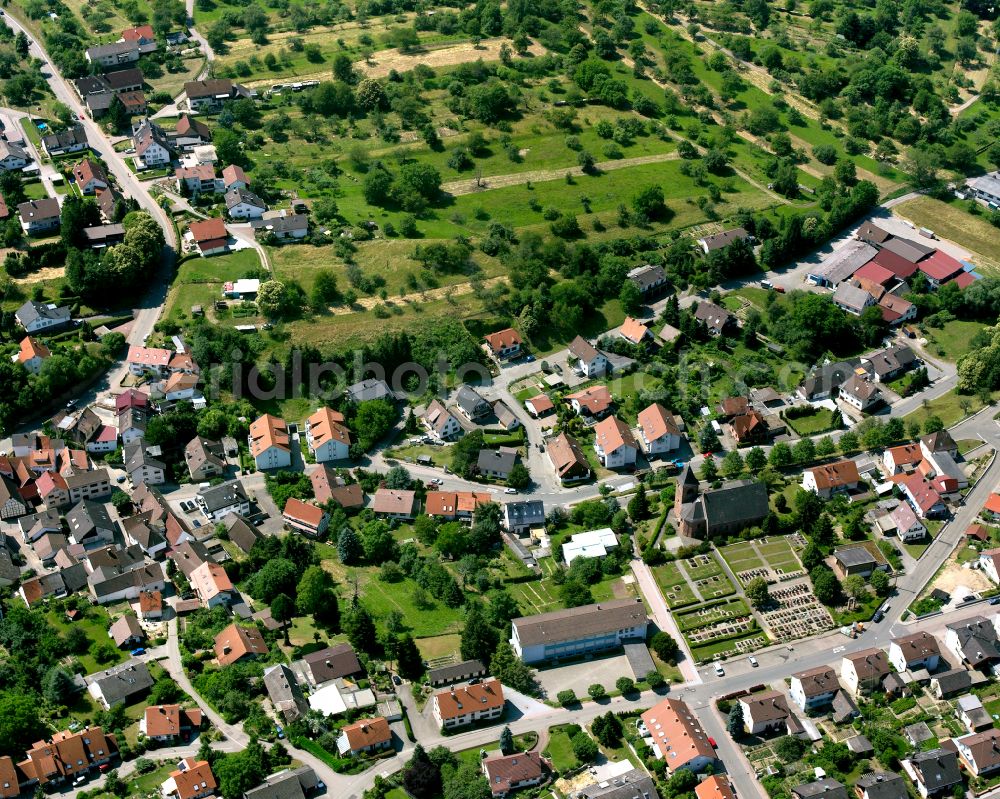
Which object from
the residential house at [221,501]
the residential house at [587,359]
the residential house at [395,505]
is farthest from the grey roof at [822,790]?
the residential house at [221,501]

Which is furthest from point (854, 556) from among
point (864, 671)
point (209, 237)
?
point (209, 237)

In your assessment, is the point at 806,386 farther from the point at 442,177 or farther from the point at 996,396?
the point at 442,177

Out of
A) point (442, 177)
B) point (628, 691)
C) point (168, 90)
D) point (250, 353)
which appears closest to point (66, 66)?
point (168, 90)

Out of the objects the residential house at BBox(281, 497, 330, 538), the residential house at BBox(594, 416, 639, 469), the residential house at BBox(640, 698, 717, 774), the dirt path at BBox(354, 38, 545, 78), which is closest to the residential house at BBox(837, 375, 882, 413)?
the residential house at BBox(594, 416, 639, 469)

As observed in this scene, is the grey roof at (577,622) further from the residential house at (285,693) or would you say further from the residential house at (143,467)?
the residential house at (143,467)

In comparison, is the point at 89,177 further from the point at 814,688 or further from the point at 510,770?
the point at 814,688

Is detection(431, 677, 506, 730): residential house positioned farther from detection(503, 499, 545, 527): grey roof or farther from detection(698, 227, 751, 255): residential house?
detection(698, 227, 751, 255): residential house
